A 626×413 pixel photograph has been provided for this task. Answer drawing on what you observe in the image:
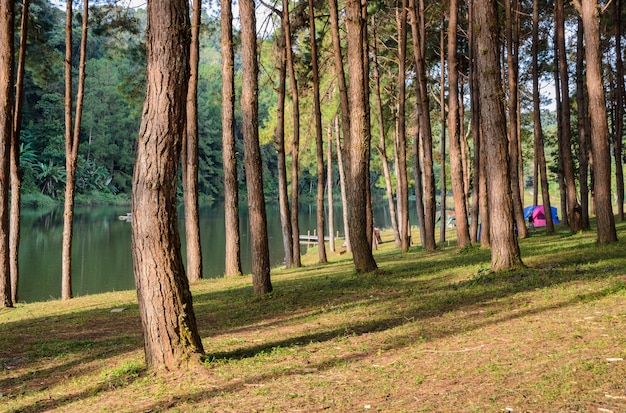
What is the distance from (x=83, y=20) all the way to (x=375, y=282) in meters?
10.7

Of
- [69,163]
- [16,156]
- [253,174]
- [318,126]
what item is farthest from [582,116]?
[16,156]

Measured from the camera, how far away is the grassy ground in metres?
4.45

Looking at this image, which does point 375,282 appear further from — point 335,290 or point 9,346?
point 9,346

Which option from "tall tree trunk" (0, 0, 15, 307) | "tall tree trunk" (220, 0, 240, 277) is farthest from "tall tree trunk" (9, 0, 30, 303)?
"tall tree trunk" (220, 0, 240, 277)

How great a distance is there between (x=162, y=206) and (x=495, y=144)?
626cm

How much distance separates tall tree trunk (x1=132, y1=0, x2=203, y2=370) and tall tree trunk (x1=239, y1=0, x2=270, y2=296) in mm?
4739

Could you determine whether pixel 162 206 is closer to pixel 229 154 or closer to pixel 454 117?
pixel 229 154

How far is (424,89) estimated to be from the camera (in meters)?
17.8

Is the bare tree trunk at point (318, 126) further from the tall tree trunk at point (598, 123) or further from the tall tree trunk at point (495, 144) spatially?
the tall tree trunk at point (495, 144)

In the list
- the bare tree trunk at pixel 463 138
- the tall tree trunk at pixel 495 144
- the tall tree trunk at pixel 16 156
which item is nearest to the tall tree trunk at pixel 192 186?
the tall tree trunk at pixel 16 156

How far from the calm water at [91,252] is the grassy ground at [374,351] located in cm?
1382

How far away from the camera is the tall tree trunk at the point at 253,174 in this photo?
10.5 meters

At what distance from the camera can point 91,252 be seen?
3450cm

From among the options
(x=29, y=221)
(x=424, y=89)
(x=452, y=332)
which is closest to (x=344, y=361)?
(x=452, y=332)
